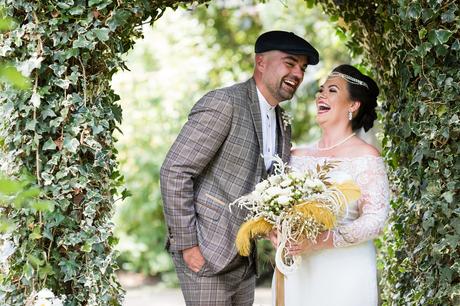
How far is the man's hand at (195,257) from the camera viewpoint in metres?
3.43

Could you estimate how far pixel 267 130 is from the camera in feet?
12.0

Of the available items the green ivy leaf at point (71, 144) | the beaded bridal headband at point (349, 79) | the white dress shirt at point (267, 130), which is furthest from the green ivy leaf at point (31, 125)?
the beaded bridal headband at point (349, 79)

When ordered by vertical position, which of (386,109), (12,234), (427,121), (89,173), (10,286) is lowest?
(10,286)

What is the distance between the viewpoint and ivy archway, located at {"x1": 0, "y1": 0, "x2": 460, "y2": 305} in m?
3.09

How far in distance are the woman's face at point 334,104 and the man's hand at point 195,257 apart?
89 cm

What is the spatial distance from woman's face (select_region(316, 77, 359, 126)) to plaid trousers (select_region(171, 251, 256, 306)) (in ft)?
2.63

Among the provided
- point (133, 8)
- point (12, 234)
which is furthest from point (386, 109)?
point (12, 234)

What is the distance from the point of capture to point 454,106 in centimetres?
312

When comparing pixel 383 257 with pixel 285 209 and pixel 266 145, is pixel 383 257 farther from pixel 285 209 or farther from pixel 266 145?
pixel 285 209

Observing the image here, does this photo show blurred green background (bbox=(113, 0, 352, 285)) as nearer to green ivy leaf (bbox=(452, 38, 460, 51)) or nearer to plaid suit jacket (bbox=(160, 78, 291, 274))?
plaid suit jacket (bbox=(160, 78, 291, 274))

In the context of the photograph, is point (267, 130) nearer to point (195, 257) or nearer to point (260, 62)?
point (260, 62)

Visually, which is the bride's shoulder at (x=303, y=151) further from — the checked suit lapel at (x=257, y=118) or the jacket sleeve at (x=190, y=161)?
the jacket sleeve at (x=190, y=161)

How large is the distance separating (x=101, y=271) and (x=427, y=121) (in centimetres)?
155

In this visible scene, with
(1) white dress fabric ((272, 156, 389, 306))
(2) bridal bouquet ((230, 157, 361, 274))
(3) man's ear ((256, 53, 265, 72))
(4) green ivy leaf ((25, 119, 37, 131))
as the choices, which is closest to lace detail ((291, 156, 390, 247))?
(1) white dress fabric ((272, 156, 389, 306))
